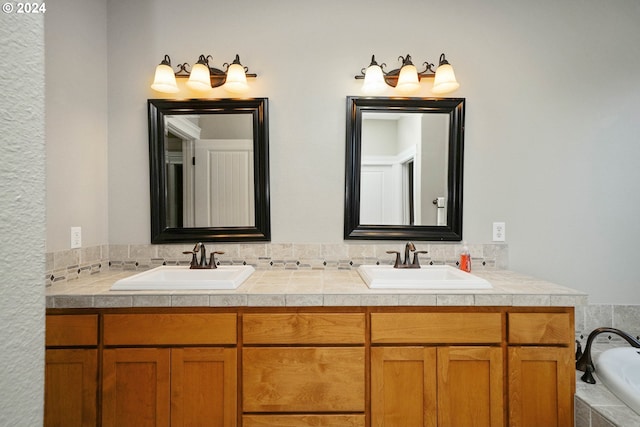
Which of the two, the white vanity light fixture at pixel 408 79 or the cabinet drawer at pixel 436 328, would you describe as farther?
the white vanity light fixture at pixel 408 79

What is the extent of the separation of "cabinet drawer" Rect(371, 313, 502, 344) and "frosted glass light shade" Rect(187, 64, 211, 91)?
65.4 inches

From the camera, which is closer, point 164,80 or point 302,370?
point 302,370

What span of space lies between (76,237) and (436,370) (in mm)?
2088

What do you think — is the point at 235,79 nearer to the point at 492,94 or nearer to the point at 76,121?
the point at 76,121

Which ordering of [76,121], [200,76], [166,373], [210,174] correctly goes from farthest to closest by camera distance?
[210,174] < [200,76] < [76,121] < [166,373]

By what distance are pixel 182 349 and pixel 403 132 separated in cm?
177

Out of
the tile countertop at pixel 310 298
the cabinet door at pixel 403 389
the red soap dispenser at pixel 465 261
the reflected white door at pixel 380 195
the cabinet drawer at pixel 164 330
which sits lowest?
the cabinet door at pixel 403 389

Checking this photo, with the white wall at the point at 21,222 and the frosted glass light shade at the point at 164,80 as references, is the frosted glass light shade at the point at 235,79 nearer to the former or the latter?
the frosted glass light shade at the point at 164,80

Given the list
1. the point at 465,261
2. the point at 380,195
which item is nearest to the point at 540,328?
the point at 465,261

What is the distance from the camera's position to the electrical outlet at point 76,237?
1756mm

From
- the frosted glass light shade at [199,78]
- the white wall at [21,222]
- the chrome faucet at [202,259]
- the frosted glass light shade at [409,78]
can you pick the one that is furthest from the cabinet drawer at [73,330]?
the frosted glass light shade at [409,78]

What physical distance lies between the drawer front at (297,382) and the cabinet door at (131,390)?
1.27 feet

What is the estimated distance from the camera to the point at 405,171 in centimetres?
199

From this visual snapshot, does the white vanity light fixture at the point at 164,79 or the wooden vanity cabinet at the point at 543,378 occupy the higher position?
the white vanity light fixture at the point at 164,79
